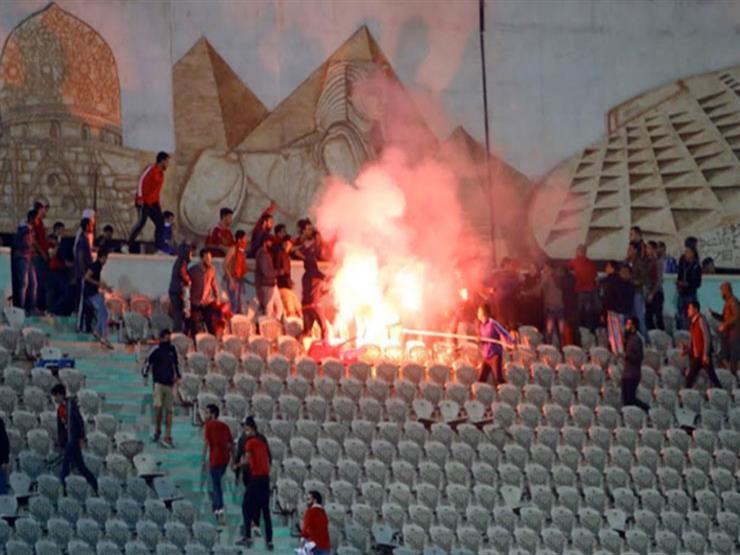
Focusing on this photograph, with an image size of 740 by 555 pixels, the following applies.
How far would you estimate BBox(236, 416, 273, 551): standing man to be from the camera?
26625mm

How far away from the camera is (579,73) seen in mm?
35531

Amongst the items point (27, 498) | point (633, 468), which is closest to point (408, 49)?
point (633, 468)

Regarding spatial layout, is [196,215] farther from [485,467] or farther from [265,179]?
[485,467]

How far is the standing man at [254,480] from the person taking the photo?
2662cm

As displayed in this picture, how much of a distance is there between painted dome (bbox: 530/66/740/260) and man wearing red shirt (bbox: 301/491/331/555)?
9.98 m

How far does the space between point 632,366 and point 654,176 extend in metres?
5.77

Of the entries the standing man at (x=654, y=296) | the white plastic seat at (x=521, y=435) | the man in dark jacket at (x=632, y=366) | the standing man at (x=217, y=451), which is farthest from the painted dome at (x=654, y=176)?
the standing man at (x=217, y=451)

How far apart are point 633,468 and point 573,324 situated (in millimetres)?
3040

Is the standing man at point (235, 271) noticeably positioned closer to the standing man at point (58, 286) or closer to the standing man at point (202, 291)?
the standing man at point (202, 291)

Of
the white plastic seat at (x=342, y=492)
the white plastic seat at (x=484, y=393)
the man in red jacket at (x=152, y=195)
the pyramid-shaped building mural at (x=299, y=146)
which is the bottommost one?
the white plastic seat at (x=342, y=492)

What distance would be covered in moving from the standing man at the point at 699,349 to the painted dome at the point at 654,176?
13.5ft

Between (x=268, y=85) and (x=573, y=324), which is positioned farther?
(x=268, y=85)

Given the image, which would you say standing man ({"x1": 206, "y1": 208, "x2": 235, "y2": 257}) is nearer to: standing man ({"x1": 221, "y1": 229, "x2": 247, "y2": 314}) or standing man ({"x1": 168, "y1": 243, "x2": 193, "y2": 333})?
standing man ({"x1": 221, "y1": 229, "x2": 247, "y2": 314})

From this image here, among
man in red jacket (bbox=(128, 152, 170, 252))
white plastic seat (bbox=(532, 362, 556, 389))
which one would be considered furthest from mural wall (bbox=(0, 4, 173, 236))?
white plastic seat (bbox=(532, 362, 556, 389))
